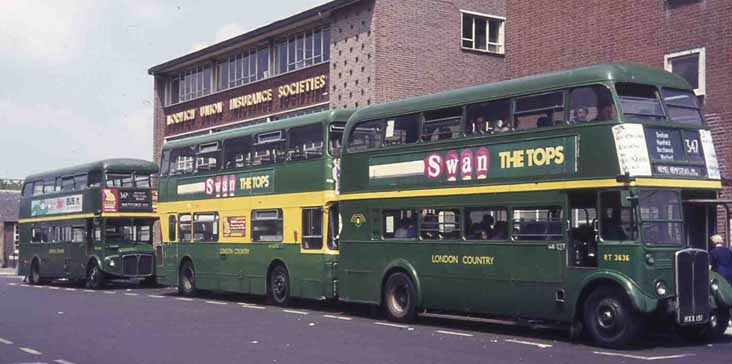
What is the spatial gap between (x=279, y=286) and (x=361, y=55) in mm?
11766

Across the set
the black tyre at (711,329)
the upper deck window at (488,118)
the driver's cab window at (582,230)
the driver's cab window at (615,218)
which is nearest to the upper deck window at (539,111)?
the upper deck window at (488,118)

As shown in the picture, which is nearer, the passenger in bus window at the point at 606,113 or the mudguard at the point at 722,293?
the passenger in bus window at the point at 606,113

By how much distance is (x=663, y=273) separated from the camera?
14.0 metres

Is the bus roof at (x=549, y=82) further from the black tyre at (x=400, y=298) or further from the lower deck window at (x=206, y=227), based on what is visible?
the lower deck window at (x=206, y=227)

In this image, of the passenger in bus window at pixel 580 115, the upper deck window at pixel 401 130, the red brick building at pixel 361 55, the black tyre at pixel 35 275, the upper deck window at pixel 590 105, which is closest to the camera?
the upper deck window at pixel 590 105

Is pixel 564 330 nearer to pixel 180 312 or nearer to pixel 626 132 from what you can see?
pixel 626 132

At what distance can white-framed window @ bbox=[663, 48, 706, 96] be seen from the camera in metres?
22.9

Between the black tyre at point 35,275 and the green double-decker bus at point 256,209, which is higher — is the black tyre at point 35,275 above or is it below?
below

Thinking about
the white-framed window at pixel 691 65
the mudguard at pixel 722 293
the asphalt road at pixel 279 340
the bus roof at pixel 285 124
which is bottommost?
the asphalt road at pixel 279 340

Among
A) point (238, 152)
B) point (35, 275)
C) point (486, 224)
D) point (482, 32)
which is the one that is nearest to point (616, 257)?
point (486, 224)

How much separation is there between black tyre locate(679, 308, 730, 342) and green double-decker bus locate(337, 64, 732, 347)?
0.03 meters

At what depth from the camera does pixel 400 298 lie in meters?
18.7

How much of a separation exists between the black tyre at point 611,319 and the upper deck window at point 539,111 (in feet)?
8.83

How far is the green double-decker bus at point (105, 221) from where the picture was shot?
31625 mm
